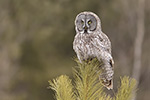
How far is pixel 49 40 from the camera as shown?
20.7m

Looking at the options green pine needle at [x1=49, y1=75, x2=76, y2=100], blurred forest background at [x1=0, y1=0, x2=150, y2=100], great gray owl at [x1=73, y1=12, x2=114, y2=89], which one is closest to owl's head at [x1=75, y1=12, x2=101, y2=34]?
great gray owl at [x1=73, y1=12, x2=114, y2=89]

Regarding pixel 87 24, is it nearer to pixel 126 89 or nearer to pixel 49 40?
pixel 126 89

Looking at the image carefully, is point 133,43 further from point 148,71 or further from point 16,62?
point 16,62

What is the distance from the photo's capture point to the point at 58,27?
20.2 m

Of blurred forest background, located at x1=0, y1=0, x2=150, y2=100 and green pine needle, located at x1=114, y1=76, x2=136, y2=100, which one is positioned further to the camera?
→ blurred forest background, located at x1=0, y1=0, x2=150, y2=100

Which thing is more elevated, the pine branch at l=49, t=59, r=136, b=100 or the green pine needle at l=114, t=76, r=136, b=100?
the pine branch at l=49, t=59, r=136, b=100

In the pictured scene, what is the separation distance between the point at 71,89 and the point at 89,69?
0.18 meters

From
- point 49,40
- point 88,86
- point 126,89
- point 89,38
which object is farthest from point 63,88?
point 49,40

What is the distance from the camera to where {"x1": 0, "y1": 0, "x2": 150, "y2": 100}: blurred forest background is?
19672 mm

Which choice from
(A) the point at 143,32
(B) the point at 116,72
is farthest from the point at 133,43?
(B) the point at 116,72

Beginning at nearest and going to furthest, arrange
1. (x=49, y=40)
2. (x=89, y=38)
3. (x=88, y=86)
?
(x=88, y=86) → (x=89, y=38) → (x=49, y=40)

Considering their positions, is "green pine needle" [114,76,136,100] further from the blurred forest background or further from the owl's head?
the blurred forest background

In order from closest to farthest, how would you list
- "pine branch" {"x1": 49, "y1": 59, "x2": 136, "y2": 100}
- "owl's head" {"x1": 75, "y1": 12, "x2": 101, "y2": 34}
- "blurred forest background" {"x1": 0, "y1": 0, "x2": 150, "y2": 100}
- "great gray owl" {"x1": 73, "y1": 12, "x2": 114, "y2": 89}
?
"pine branch" {"x1": 49, "y1": 59, "x2": 136, "y2": 100}, "great gray owl" {"x1": 73, "y1": 12, "x2": 114, "y2": 89}, "owl's head" {"x1": 75, "y1": 12, "x2": 101, "y2": 34}, "blurred forest background" {"x1": 0, "y1": 0, "x2": 150, "y2": 100}

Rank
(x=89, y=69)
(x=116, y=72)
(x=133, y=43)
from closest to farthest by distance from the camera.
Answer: (x=89, y=69) → (x=116, y=72) → (x=133, y=43)
